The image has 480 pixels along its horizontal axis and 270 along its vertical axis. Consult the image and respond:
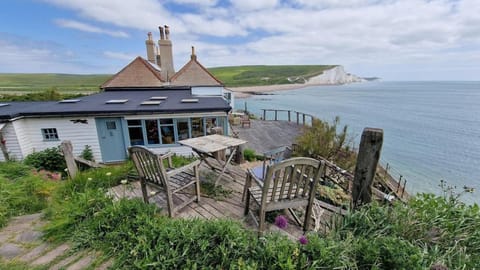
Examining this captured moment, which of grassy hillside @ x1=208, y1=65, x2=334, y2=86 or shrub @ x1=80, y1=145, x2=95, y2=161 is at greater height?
grassy hillside @ x1=208, y1=65, x2=334, y2=86

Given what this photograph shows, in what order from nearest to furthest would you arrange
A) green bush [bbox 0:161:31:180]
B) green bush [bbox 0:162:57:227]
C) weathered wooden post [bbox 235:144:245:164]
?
1. green bush [bbox 0:162:57:227]
2. green bush [bbox 0:161:31:180]
3. weathered wooden post [bbox 235:144:245:164]

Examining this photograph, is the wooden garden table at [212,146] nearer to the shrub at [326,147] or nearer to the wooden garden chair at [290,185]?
the wooden garden chair at [290,185]

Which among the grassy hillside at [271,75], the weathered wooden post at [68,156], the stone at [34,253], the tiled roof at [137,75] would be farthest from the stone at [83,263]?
the grassy hillside at [271,75]

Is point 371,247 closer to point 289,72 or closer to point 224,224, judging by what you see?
point 224,224

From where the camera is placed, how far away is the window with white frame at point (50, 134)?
7422 millimetres

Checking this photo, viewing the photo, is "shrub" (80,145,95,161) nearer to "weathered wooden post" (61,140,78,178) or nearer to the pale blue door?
the pale blue door

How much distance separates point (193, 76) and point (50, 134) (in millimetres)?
10894

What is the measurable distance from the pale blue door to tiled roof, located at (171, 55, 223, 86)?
9.45m

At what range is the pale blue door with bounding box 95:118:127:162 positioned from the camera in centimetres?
773

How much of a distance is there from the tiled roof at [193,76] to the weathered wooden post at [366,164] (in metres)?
15.3

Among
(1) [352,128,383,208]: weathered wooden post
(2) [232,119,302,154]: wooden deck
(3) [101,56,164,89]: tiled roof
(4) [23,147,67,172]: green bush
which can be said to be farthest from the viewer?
(3) [101,56,164,89]: tiled roof

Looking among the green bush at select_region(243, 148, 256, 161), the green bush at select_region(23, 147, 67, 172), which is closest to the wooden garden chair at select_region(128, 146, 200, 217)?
the green bush at select_region(243, 148, 256, 161)

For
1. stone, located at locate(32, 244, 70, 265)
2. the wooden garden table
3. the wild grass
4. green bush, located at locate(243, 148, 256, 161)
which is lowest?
green bush, located at locate(243, 148, 256, 161)

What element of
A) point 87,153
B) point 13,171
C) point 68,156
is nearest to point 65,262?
point 68,156
